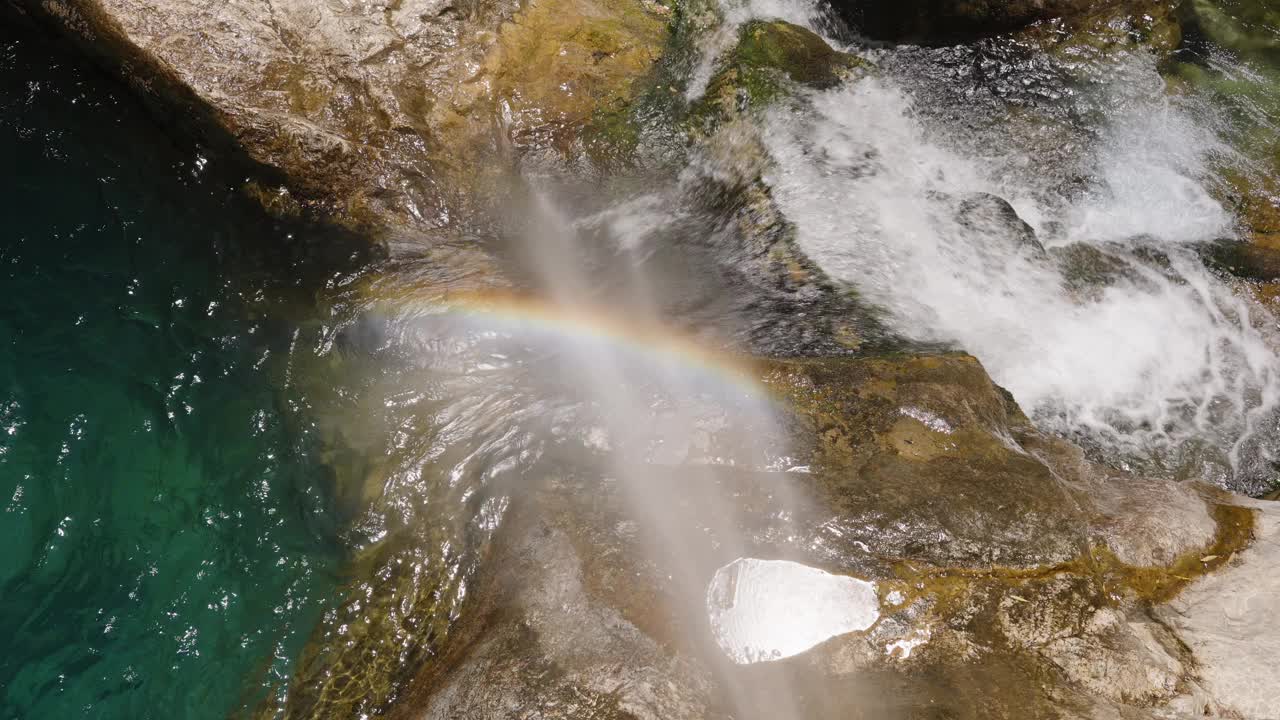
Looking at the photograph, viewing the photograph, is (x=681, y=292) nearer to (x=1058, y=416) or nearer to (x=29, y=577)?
(x=1058, y=416)

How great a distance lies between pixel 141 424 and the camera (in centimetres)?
408

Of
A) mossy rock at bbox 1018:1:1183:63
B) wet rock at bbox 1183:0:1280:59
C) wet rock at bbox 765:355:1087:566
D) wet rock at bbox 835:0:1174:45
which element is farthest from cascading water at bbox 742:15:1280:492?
wet rock at bbox 1183:0:1280:59

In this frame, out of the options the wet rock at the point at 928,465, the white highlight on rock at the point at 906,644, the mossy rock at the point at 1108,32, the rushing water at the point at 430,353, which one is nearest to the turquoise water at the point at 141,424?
the rushing water at the point at 430,353

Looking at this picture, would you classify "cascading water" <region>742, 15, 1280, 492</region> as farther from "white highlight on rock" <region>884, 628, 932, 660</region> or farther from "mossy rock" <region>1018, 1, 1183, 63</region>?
"white highlight on rock" <region>884, 628, 932, 660</region>

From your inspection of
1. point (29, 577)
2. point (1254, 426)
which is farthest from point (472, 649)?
point (1254, 426)

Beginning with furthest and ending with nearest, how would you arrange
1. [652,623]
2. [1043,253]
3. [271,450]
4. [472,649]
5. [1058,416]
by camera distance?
[1043,253], [1058,416], [271,450], [472,649], [652,623]

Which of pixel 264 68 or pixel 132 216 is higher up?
pixel 264 68

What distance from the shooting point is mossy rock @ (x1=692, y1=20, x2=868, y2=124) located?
537 cm

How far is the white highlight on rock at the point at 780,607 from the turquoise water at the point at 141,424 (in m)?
2.08

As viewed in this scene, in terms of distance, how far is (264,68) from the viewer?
15.3 feet

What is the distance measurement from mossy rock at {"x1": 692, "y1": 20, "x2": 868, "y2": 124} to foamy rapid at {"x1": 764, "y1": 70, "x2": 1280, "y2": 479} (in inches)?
8.2

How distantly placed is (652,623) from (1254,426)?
14.4 ft

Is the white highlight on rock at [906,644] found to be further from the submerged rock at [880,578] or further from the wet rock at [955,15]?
the wet rock at [955,15]

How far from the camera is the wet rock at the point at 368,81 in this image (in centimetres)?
455
